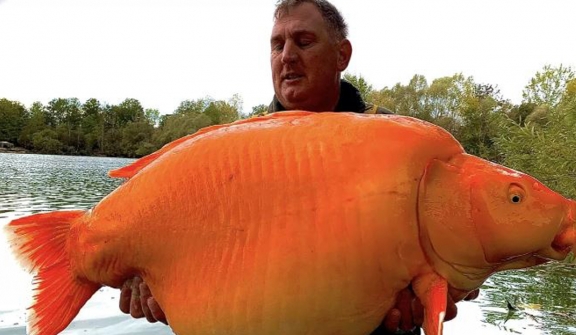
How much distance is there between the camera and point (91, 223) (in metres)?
2.26

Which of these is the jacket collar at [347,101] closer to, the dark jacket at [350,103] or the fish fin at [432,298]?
the dark jacket at [350,103]

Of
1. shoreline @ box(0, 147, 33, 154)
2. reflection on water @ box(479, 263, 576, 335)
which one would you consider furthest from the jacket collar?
shoreline @ box(0, 147, 33, 154)

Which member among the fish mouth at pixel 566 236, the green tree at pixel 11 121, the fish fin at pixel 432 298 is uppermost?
the green tree at pixel 11 121

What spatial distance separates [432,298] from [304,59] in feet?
6.28

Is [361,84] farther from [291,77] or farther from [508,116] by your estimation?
[291,77]

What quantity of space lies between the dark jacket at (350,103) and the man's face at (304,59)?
117 mm

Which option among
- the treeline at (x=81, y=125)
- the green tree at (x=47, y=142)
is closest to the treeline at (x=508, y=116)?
the treeline at (x=81, y=125)

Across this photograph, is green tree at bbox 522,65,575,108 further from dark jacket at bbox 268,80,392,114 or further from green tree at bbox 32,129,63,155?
green tree at bbox 32,129,63,155

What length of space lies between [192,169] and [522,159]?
1168 cm

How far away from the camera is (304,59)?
3.43m

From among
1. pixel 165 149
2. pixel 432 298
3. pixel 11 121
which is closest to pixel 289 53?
pixel 165 149

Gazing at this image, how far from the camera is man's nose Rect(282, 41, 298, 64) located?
3.38 metres

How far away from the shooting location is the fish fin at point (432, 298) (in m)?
1.85

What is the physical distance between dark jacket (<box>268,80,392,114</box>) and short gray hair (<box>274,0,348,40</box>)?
332 millimetres
